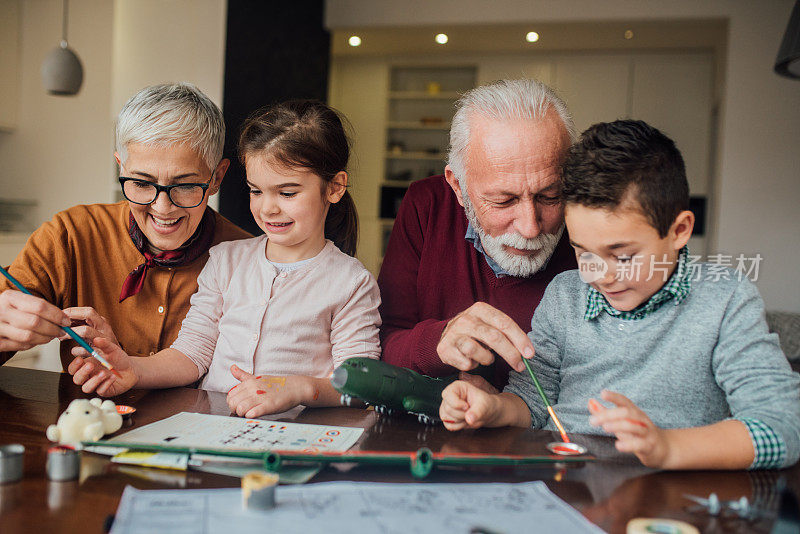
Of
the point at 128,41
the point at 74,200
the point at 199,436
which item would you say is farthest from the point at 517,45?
the point at 199,436

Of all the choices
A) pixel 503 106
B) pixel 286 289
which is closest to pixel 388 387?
pixel 286 289

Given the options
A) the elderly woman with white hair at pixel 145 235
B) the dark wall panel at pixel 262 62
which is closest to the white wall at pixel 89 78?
the dark wall panel at pixel 262 62

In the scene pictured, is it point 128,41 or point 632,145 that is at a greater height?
point 128,41

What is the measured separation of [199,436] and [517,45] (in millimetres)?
5581

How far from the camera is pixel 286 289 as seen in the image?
1.50 m

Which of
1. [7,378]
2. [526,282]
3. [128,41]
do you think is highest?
[128,41]

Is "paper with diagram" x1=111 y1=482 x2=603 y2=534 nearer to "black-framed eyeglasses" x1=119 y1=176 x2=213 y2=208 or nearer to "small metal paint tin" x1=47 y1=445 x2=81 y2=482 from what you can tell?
"small metal paint tin" x1=47 y1=445 x2=81 y2=482

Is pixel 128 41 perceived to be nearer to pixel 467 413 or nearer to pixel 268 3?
pixel 268 3

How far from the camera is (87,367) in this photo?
1235 mm

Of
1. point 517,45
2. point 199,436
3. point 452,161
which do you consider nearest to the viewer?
point 199,436

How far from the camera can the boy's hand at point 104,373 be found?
4.04 ft

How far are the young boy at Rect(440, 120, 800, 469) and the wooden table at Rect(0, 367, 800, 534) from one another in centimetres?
9

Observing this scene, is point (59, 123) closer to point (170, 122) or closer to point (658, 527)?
point (170, 122)

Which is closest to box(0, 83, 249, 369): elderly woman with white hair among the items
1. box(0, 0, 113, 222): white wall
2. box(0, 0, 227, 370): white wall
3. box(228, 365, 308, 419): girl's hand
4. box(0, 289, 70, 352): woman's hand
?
box(0, 289, 70, 352): woman's hand
